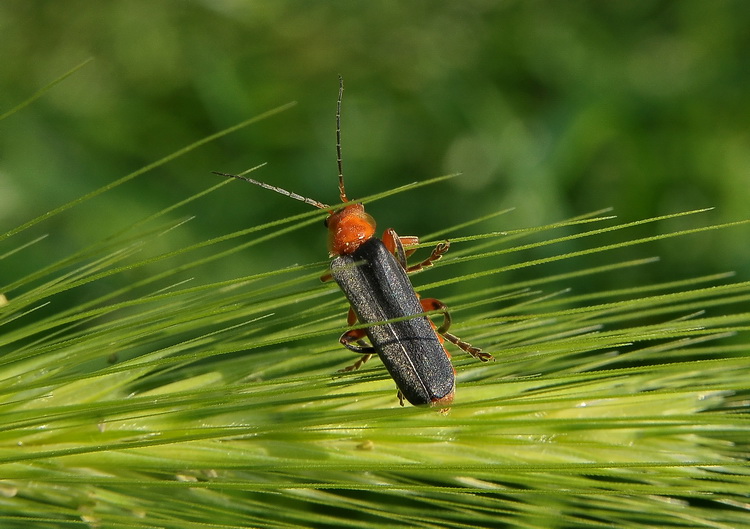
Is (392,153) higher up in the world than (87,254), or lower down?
lower down

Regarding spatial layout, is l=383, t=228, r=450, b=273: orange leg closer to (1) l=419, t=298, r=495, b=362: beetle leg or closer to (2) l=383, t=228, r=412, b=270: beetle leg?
(2) l=383, t=228, r=412, b=270: beetle leg

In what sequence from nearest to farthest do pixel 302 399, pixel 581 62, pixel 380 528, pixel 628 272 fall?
pixel 302 399
pixel 380 528
pixel 628 272
pixel 581 62

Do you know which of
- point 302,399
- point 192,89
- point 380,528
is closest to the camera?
point 302,399

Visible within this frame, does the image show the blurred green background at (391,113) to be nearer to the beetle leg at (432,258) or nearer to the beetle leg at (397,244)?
the beetle leg at (432,258)

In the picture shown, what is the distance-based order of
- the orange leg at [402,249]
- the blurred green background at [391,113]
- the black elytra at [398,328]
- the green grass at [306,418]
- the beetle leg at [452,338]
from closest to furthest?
the green grass at [306,418]
the beetle leg at [452,338]
the black elytra at [398,328]
the orange leg at [402,249]
the blurred green background at [391,113]

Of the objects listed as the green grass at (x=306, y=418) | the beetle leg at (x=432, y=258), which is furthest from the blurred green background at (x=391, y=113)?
the green grass at (x=306, y=418)

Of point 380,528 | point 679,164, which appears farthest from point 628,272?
point 380,528

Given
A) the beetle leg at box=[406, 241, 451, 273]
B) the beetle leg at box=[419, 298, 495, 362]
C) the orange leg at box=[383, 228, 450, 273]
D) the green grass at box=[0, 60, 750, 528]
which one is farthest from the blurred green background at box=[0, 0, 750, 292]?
the green grass at box=[0, 60, 750, 528]

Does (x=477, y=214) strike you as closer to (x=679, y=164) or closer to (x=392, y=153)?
(x=392, y=153)
